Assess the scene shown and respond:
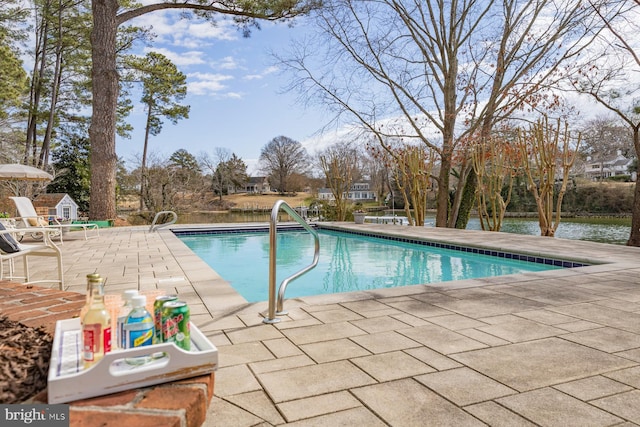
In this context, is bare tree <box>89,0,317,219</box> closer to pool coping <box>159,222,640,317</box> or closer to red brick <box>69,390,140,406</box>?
pool coping <box>159,222,640,317</box>

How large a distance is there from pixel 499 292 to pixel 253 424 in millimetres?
2663

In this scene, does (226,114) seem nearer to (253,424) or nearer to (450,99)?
(450,99)

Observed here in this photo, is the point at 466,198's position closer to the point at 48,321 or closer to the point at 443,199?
the point at 443,199

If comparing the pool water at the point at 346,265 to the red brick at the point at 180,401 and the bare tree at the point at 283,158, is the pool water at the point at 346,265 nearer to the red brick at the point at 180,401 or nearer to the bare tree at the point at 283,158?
the red brick at the point at 180,401

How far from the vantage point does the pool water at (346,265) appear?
5.52m

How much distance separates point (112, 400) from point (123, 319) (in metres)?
0.24

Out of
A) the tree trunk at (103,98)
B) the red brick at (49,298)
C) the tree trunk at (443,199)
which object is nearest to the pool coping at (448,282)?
the red brick at (49,298)

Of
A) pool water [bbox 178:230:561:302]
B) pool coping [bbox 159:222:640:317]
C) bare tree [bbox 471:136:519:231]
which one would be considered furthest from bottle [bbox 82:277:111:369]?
bare tree [bbox 471:136:519:231]

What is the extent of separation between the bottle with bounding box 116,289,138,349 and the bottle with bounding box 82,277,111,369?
0.03 m

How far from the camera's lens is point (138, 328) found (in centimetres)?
123

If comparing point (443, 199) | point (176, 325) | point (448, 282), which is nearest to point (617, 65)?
point (443, 199)

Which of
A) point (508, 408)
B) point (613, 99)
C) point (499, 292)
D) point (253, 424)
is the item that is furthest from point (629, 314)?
point (613, 99)

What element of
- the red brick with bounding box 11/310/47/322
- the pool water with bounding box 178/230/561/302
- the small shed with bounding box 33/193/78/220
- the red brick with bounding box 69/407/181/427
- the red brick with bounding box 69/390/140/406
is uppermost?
the small shed with bounding box 33/193/78/220

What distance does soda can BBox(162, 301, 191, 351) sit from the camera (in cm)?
127
